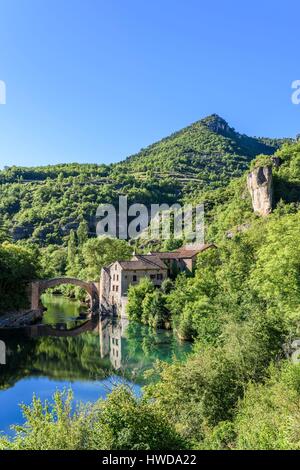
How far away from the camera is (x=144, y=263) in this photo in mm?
60000

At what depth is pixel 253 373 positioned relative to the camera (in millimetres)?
17859

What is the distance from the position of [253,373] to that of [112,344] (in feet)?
79.5

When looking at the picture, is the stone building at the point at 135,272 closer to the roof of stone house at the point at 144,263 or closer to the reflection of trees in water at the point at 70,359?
the roof of stone house at the point at 144,263

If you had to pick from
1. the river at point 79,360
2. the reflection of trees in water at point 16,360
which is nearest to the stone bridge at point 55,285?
the river at point 79,360

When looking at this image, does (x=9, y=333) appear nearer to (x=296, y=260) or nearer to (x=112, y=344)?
(x=112, y=344)

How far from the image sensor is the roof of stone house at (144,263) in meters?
59.1

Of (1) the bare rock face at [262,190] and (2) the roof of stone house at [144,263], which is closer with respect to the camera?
(2) the roof of stone house at [144,263]

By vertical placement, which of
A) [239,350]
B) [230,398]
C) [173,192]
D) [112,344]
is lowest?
[112,344]

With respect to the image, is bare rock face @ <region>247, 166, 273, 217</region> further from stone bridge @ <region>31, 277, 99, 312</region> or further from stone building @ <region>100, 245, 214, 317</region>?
stone bridge @ <region>31, 277, 99, 312</region>

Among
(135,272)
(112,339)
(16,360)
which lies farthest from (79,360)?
(135,272)

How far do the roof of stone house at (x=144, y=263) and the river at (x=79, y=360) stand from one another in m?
9.20

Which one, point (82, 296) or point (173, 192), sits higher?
point (173, 192)

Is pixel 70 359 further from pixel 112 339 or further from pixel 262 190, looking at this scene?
pixel 262 190
